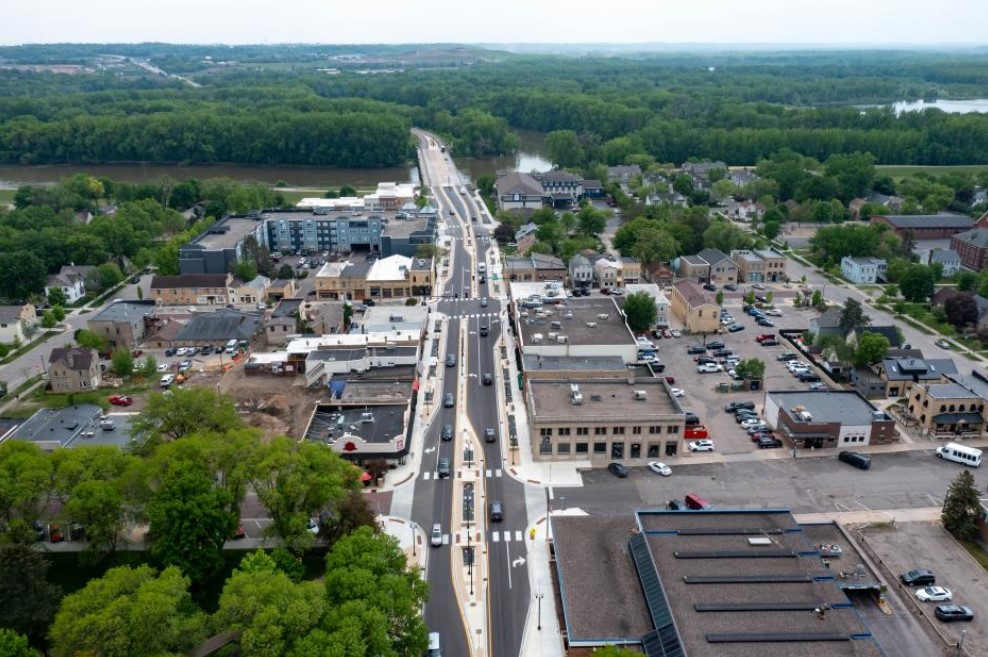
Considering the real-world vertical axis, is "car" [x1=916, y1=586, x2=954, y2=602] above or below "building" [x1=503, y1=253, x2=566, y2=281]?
below

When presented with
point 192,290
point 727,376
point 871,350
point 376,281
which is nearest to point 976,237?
point 871,350

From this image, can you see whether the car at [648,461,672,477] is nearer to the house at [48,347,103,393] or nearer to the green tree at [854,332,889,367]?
the green tree at [854,332,889,367]

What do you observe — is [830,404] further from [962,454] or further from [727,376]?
[727,376]

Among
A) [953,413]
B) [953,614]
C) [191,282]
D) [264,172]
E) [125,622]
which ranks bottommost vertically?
[953,614]

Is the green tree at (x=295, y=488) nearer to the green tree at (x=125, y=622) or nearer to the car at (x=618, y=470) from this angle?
the green tree at (x=125, y=622)

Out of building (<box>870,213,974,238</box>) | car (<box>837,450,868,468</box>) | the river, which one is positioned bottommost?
car (<box>837,450,868,468</box>)

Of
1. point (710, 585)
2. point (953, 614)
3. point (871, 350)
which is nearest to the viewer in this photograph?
point (710, 585)

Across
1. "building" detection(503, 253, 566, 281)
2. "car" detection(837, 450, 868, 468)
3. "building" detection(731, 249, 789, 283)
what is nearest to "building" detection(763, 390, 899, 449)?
"car" detection(837, 450, 868, 468)
